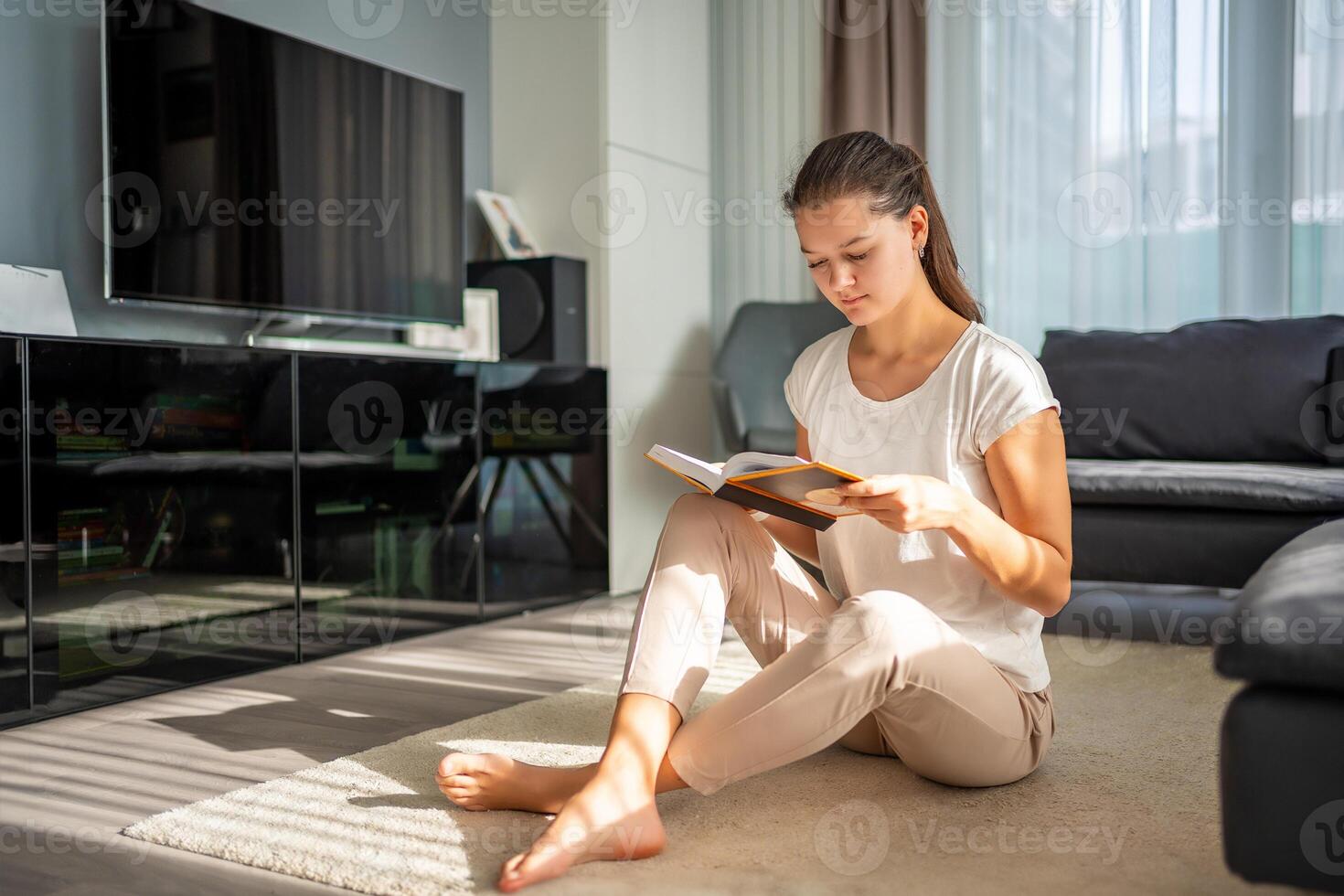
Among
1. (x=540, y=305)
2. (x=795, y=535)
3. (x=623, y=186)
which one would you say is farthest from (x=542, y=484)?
(x=795, y=535)

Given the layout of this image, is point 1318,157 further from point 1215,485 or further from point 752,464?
point 752,464

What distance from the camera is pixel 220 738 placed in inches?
75.7

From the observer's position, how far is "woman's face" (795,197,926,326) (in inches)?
57.9

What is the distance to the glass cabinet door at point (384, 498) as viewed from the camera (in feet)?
8.41

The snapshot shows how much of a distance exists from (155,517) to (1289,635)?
77.4 inches

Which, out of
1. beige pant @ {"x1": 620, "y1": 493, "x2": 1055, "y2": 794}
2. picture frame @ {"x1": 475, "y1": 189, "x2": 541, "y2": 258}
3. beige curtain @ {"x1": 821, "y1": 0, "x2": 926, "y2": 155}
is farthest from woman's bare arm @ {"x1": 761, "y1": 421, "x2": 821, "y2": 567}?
beige curtain @ {"x1": 821, "y1": 0, "x2": 926, "y2": 155}

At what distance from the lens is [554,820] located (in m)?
1.25

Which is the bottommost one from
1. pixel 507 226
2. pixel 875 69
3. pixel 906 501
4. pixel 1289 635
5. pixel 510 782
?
pixel 510 782

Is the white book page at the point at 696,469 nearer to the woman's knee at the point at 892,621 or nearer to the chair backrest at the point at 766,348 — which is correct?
the woman's knee at the point at 892,621

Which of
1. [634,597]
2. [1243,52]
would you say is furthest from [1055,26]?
[634,597]

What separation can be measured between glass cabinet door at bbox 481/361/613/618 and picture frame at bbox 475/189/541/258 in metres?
0.49

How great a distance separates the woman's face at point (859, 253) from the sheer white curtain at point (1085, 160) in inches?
93.3

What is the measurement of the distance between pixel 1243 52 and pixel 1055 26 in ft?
1.89

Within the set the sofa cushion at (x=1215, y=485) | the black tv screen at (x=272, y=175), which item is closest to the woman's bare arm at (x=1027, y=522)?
the sofa cushion at (x=1215, y=485)
